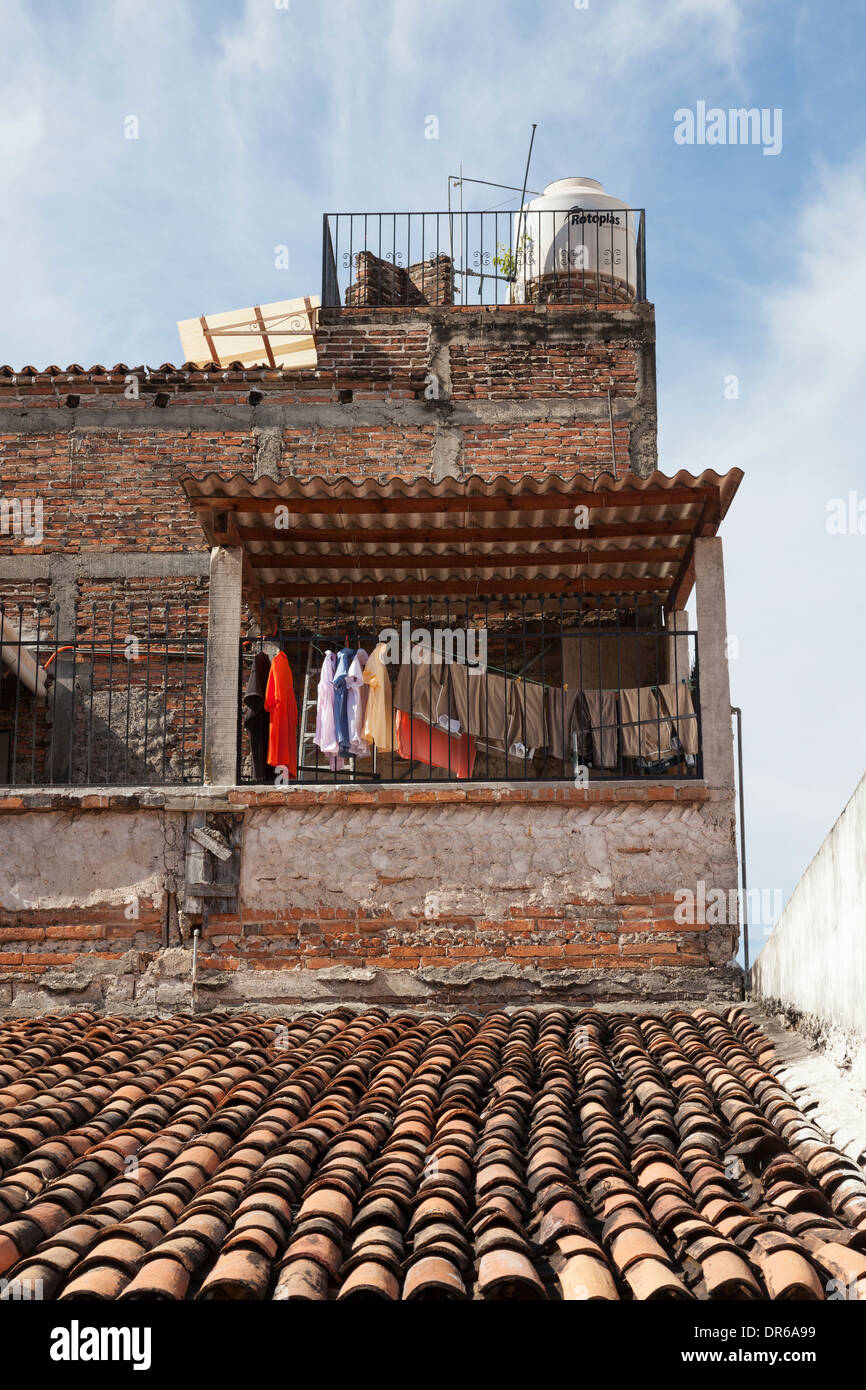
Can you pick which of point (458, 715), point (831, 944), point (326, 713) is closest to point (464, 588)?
point (458, 715)

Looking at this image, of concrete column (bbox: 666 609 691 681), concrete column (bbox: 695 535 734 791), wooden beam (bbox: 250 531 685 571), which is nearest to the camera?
concrete column (bbox: 695 535 734 791)

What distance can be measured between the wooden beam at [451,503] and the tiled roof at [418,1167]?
11.0 ft

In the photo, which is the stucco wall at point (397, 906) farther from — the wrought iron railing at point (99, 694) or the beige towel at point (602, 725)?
the wrought iron railing at point (99, 694)

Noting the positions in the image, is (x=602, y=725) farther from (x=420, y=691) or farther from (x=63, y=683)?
(x=63, y=683)

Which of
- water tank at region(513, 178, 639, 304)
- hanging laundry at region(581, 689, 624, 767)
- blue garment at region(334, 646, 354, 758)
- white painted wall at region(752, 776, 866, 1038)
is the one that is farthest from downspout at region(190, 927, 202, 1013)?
water tank at region(513, 178, 639, 304)

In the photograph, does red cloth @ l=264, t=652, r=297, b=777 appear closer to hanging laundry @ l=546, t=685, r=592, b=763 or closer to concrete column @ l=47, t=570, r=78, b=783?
hanging laundry @ l=546, t=685, r=592, b=763

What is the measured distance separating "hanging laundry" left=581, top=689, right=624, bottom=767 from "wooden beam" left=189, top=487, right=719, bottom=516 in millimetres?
1380

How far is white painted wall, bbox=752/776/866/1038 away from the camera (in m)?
5.68

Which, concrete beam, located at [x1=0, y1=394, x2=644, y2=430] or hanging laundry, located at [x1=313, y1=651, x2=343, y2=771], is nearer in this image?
hanging laundry, located at [x1=313, y1=651, x2=343, y2=771]

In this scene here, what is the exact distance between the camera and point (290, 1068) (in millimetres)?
6898

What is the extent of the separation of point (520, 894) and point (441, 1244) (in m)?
4.30

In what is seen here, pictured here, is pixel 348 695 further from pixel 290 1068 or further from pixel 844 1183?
pixel 844 1183

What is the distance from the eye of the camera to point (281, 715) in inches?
356
